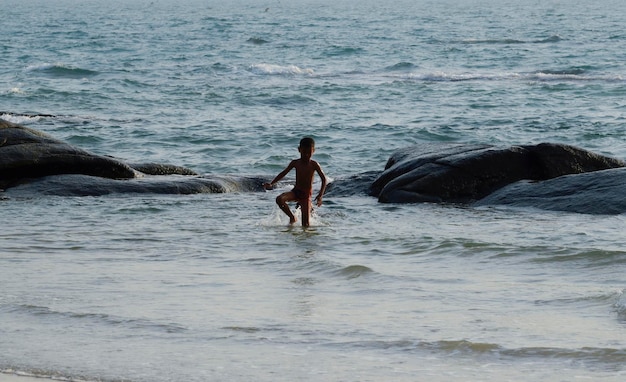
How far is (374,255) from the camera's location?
1004 centimetres

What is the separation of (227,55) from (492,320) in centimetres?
3717

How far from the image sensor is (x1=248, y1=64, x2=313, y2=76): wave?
1391 inches

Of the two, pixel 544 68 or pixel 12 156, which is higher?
pixel 12 156

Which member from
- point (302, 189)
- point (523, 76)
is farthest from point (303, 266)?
point (523, 76)

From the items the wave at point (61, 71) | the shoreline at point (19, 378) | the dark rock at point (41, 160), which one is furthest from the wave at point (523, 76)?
the shoreline at point (19, 378)

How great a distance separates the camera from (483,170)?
12.8 metres

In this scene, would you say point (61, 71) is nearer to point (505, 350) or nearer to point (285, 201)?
point (285, 201)

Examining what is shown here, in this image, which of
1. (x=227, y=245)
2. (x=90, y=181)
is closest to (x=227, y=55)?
(x=90, y=181)

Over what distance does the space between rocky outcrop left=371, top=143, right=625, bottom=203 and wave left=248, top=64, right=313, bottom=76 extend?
22448 millimetres

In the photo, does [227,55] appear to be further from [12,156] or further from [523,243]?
[523,243]

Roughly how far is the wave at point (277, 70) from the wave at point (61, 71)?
530 centimetres

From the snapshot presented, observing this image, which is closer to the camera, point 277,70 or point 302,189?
point 302,189

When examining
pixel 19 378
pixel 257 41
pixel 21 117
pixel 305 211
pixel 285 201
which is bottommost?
pixel 257 41

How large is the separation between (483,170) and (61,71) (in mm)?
24924
